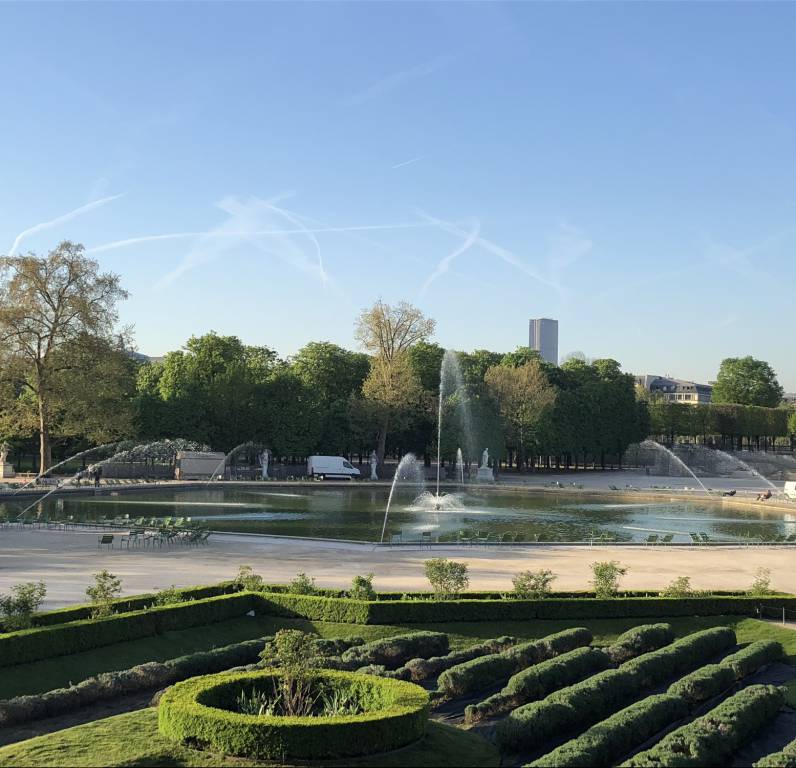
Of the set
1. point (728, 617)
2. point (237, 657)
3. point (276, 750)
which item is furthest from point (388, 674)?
point (728, 617)

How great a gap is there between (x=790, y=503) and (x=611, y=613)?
138ft

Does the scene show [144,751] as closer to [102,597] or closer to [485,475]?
[102,597]

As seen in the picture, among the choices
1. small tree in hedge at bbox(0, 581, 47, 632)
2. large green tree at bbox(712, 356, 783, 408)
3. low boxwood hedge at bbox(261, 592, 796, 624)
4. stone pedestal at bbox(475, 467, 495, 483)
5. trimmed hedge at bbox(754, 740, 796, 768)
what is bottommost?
trimmed hedge at bbox(754, 740, 796, 768)

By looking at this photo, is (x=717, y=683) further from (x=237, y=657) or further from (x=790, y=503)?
(x=790, y=503)

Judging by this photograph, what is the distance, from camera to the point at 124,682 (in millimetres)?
18797

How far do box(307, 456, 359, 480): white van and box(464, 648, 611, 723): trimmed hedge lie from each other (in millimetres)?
61181

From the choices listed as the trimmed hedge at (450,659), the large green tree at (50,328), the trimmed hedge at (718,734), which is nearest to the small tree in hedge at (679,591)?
the trimmed hedge at (450,659)

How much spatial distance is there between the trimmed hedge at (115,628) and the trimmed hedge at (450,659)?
6.06 m

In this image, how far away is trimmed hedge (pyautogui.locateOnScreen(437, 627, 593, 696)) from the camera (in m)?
18.7

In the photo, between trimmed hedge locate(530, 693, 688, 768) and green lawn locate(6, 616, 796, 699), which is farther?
green lawn locate(6, 616, 796, 699)

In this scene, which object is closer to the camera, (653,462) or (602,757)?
(602,757)

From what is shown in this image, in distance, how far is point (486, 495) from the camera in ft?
223

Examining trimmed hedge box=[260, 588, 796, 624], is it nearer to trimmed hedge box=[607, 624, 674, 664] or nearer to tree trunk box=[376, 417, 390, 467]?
trimmed hedge box=[607, 624, 674, 664]

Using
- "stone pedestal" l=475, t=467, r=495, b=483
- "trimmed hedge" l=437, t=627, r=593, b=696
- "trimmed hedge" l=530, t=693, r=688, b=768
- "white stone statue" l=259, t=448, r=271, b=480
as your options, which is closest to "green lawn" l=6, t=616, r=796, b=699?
"trimmed hedge" l=437, t=627, r=593, b=696
